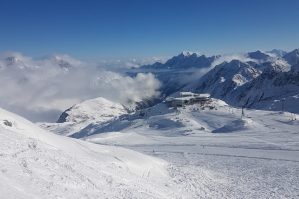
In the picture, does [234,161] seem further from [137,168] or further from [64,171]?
[64,171]

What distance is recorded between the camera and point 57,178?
26.8m

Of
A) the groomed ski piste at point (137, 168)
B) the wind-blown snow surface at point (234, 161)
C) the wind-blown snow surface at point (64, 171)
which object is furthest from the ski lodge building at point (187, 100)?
the wind-blown snow surface at point (64, 171)

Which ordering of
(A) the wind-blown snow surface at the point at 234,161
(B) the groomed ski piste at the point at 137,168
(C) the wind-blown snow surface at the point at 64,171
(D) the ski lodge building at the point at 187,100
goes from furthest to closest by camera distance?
1. (D) the ski lodge building at the point at 187,100
2. (A) the wind-blown snow surface at the point at 234,161
3. (B) the groomed ski piste at the point at 137,168
4. (C) the wind-blown snow surface at the point at 64,171

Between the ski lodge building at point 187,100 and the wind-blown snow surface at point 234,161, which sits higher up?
the ski lodge building at point 187,100

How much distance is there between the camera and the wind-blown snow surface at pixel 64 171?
2439cm

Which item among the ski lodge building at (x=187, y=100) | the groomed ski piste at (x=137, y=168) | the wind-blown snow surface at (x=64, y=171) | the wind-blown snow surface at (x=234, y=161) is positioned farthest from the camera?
the ski lodge building at (x=187, y=100)

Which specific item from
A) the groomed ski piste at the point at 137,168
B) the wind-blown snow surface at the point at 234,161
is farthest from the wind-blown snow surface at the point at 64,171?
the wind-blown snow surface at the point at 234,161

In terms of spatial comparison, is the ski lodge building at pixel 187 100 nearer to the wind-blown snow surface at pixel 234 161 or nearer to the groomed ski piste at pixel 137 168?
the wind-blown snow surface at pixel 234 161

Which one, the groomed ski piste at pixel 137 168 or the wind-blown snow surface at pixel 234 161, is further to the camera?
the wind-blown snow surface at pixel 234 161

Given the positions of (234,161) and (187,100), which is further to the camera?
(187,100)

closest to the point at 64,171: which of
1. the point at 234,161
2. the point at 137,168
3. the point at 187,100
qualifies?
the point at 137,168

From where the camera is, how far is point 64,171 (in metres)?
29.0

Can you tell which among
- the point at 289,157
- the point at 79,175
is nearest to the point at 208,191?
the point at 79,175

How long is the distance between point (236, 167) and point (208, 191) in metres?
14.2
